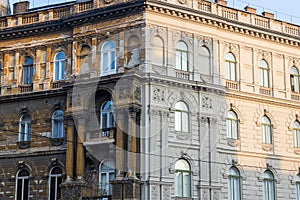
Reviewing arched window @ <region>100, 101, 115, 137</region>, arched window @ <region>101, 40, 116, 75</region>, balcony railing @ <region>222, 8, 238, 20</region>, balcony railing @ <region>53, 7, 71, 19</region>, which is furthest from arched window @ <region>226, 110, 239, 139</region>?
balcony railing @ <region>53, 7, 71, 19</region>

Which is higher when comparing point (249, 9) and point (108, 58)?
point (249, 9)

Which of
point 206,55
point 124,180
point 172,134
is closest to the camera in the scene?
point 124,180

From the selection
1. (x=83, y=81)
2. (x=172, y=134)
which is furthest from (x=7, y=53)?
(x=172, y=134)

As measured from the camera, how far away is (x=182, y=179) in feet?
113

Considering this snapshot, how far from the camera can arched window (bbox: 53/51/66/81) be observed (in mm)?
37656

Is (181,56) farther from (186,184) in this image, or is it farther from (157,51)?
(186,184)

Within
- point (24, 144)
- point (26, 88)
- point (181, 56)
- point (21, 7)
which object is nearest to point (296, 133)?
point (181, 56)

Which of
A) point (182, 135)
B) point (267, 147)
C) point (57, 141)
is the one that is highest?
point (182, 135)

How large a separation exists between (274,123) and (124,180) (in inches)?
453

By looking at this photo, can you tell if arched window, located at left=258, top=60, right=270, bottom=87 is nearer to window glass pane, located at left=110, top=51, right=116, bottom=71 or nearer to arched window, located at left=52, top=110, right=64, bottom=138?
window glass pane, located at left=110, top=51, right=116, bottom=71

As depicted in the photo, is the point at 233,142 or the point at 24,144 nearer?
the point at 233,142

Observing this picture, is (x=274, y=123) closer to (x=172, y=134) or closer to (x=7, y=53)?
(x=172, y=134)

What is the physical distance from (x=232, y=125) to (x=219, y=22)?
6114mm

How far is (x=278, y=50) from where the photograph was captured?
40219 mm
